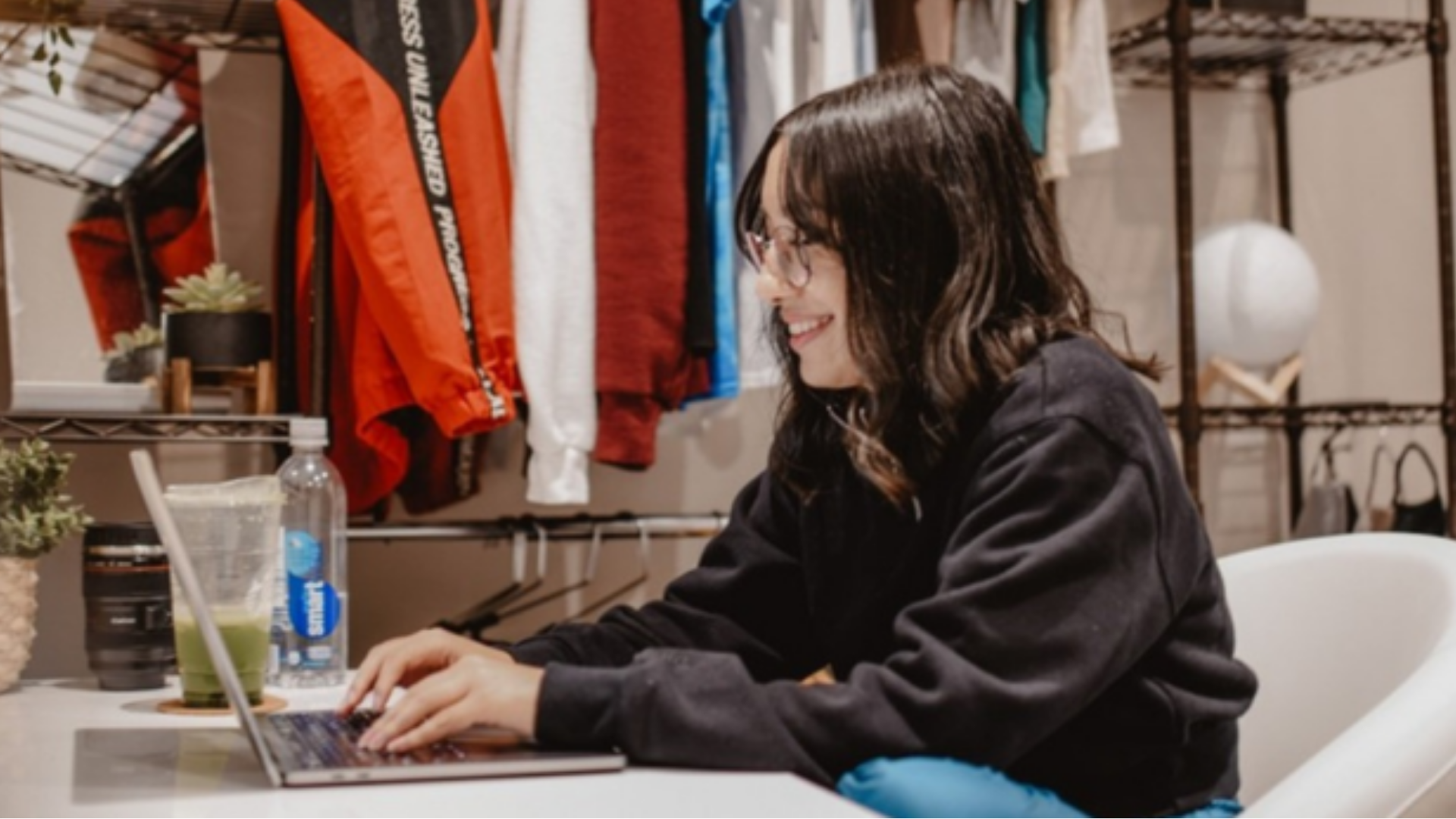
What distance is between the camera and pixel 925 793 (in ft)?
3.06

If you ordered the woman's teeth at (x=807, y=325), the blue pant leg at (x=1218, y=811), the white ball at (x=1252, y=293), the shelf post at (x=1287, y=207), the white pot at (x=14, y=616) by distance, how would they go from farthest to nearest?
the shelf post at (x=1287, y=207) → the white ball at (x=1252, y=293) → the white pot at (x=14, y=616) → the woman's teeth at (x=807, y=325) → the blue pant leg at (x=1218, y=811)

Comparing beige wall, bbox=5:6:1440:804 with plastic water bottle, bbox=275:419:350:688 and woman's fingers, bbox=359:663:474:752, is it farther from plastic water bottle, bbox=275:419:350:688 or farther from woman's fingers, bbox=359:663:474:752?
woman's fingers, bbox=359:663:474:752

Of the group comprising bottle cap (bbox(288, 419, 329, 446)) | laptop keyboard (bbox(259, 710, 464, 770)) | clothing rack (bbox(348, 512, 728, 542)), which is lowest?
laptop keyboard (bbox(259, 710, 464, 770))

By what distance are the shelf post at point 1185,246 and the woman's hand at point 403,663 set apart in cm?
157

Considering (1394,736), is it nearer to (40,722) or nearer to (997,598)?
(997,598)

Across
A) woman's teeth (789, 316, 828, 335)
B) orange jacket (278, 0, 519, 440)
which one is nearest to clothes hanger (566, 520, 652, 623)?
orange jacket (278, 0, 519, 440)

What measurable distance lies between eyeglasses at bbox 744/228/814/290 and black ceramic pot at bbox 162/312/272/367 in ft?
3.32

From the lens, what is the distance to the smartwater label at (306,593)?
1.51m

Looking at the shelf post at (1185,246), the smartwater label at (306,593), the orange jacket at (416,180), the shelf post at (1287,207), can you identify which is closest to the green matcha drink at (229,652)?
the smartwater label at (306,593)

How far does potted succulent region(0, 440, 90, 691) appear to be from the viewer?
4.80 feet

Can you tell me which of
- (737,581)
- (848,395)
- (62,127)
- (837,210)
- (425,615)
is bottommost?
(425,615)

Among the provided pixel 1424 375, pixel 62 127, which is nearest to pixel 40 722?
pixel 62 127

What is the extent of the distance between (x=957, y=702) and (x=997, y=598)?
0.07 meters

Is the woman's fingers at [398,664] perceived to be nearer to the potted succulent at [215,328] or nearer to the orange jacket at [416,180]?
the orange jacket at [416,180]
